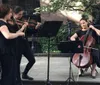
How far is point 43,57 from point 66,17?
283 cm

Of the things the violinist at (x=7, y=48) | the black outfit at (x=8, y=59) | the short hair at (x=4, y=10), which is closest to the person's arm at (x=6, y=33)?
the violinist at (x=7, y=48)

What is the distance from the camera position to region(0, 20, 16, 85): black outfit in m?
7.59

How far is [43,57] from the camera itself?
13953mm

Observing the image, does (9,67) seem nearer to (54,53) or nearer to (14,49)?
(14,49)

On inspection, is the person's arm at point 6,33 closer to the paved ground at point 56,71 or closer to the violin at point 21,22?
the violin at point 21,22

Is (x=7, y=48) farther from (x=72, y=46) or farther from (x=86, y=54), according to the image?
(x=86, y=54)

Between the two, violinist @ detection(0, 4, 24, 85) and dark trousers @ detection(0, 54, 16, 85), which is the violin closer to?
violinist @ detection(0, 4, 24, 85)

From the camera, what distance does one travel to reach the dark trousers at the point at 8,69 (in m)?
7.66

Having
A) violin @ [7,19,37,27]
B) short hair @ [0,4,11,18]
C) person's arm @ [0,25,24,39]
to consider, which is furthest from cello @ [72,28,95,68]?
short hair @ [0,4,11,18]

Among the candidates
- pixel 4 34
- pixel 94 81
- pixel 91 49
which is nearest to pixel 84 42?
pixel 91 49

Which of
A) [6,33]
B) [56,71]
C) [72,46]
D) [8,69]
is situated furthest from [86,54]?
[6,33]

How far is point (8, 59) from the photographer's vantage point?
25.1ft

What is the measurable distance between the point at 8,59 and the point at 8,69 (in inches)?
8.4

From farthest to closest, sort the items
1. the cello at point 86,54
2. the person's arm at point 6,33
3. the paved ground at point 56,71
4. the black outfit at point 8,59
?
the paved ground at point 56,71, the cello at point 86,54, the black outfit at point 8,59, the person's arm at point 6,33
